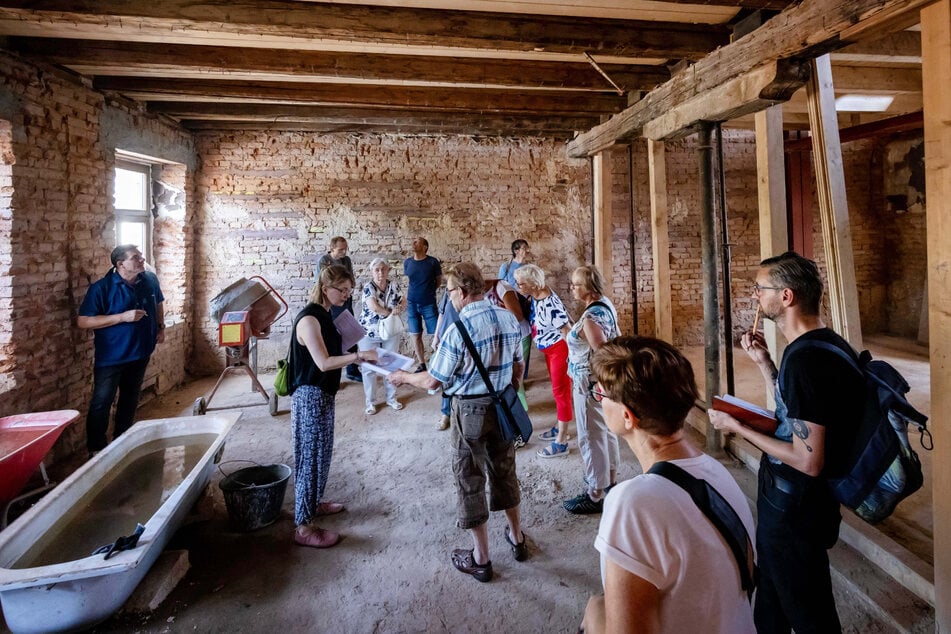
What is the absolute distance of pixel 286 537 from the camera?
3252 millimetres

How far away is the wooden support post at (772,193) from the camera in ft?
12.1

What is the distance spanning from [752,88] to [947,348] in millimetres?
2262

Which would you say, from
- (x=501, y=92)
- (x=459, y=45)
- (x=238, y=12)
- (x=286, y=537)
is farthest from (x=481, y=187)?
(x=286, y=537)

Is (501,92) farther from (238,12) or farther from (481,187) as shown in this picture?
(238,12)

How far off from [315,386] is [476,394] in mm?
1115

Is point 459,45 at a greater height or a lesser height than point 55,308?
greater

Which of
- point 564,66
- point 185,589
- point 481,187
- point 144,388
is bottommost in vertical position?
point 185,589

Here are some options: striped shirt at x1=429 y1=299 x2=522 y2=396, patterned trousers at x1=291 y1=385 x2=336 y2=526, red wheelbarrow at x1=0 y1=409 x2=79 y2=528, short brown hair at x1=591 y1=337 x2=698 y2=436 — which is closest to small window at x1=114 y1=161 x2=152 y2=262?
red wheelbarrow at x1=0 y1=409 x2=79 y2=528

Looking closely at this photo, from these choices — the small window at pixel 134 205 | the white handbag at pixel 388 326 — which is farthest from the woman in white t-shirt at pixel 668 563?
the small window at pixel 134 205

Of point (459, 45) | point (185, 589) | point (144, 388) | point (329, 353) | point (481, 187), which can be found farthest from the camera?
point (481, 187)

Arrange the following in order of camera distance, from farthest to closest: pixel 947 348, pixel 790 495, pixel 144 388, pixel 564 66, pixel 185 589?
pixel 144 388 → pixel 564 66 → pixel 185 589 → pixel 947 348 → pixel 790 495

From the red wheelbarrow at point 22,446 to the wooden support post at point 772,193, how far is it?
5.23 meters

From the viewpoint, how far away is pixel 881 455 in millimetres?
1617

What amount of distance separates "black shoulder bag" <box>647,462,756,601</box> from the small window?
6.90 metres
